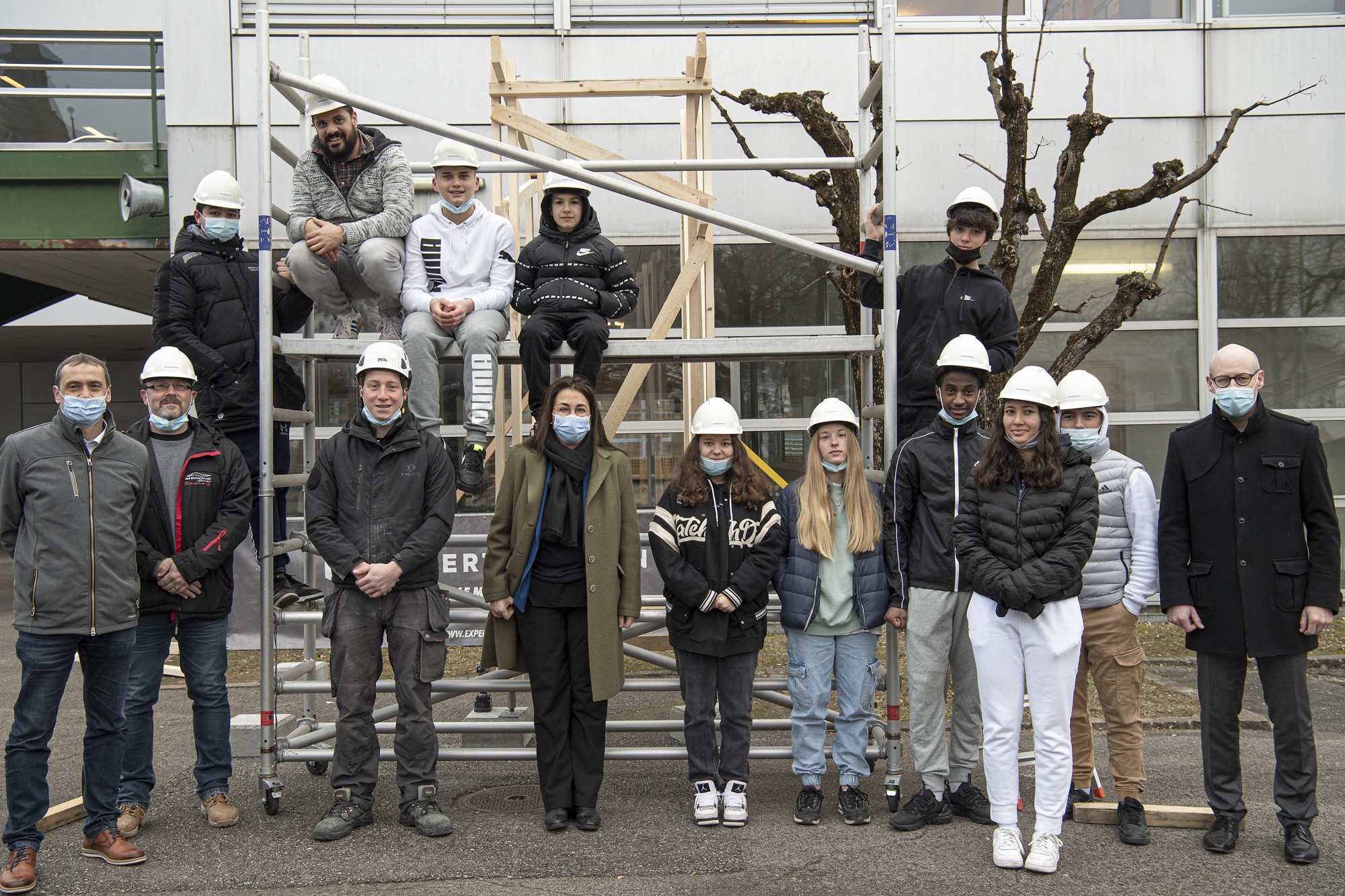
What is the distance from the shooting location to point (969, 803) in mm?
5246

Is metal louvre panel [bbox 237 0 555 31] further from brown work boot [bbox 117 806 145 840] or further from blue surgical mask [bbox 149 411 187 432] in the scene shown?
brown work boot [bbox 117 806 145 840]

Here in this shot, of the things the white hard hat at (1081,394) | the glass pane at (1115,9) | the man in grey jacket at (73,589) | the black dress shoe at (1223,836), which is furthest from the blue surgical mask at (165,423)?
the glass pane at (1115,9)

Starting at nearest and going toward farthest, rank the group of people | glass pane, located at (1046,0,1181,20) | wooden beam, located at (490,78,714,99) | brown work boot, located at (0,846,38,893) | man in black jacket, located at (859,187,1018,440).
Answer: brown work boot, located at (0,846,38,893), the group of people, man in black jacket, located at (859,187,1018,440), wooden beam, located at (490,78,714,99), glass pane, located at (1046,0,1181,20)

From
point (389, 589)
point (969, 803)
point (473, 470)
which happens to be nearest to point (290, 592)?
point (389, 589)

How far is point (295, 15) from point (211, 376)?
5.56 meters

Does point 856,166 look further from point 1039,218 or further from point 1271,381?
point 1271,381

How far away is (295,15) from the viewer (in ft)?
32.6

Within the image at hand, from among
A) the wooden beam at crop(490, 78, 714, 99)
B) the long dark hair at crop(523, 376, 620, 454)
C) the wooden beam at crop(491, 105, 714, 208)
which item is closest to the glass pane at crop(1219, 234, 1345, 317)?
the wooden beam at crop(491, 105, 714, 208)

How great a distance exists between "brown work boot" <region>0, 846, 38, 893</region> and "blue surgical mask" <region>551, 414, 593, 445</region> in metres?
2.71

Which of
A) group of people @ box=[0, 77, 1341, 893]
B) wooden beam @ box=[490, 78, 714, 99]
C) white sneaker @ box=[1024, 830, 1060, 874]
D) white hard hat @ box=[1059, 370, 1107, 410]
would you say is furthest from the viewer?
wooden beam @ box=[490, 78, 714, 99]

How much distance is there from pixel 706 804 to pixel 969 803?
3.98 feet

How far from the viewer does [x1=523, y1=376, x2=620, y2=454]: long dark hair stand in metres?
5.24

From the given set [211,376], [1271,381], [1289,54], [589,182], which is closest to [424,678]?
[211,376]

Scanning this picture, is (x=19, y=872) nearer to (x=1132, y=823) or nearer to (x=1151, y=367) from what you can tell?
(x=1132, y=823)
